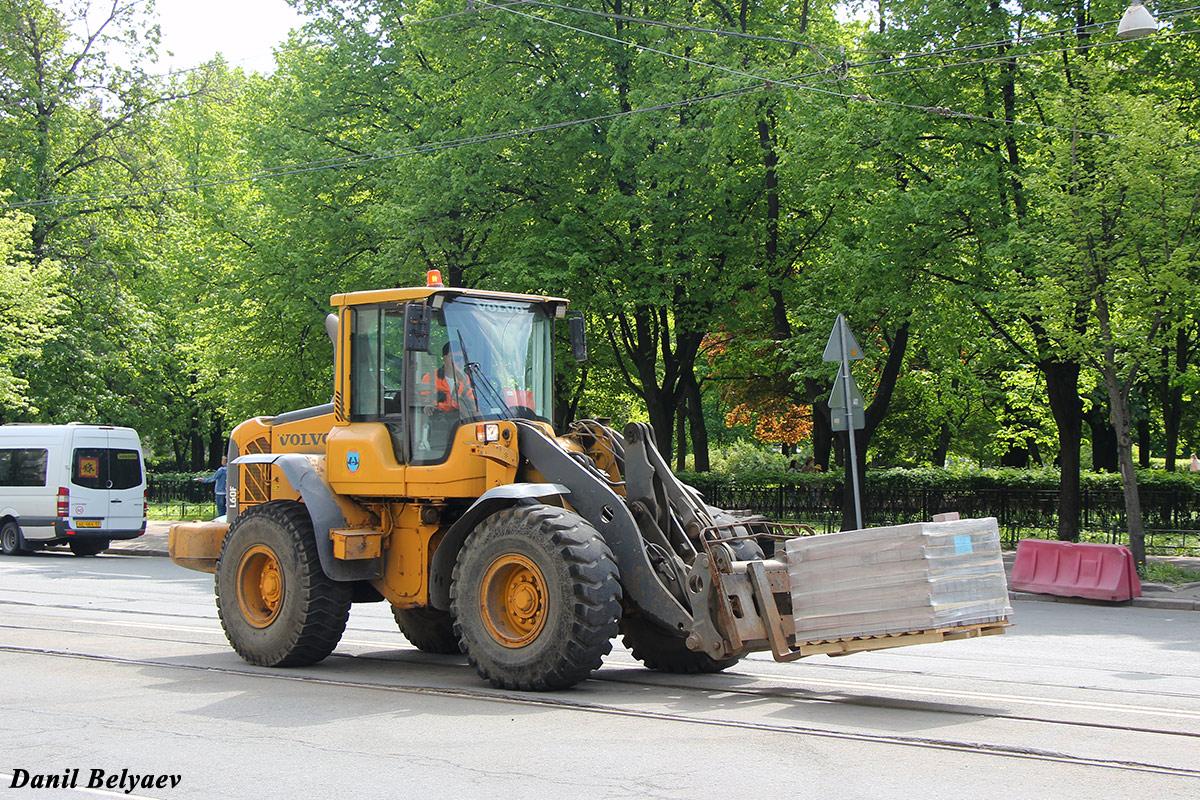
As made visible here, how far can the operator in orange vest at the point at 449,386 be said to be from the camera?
987 cm

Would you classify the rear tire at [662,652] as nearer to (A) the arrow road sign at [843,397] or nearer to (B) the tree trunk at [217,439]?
(A) the arrow road sign at [843,397]

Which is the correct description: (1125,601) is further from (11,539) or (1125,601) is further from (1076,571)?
(11,539)

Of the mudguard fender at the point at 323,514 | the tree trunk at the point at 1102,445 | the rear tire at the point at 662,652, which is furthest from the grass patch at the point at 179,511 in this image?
the rear tire at the point at 662,652

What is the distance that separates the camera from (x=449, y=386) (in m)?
9.90

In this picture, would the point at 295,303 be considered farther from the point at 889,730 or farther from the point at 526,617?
the point at 889,730

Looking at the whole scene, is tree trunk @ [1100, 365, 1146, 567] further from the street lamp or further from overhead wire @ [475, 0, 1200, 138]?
the street lamp

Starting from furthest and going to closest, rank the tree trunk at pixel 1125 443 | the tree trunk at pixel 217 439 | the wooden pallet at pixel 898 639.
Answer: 1. the tree trunk at pixel 217 439
2. the tree trunk at pixel 1125 443
3. the wooden pallet at pixel 898 639

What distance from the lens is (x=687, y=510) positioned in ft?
31.1

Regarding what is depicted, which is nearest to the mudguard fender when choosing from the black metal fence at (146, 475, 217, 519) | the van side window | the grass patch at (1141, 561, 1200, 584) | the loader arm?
the loader arm

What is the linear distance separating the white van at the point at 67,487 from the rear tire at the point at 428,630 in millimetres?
17854

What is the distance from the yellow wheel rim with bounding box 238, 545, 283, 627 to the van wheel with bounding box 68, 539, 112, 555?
18.5 metres

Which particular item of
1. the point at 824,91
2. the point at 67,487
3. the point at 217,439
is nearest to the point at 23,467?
the point at 67,487

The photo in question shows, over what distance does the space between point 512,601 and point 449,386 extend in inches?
78.0

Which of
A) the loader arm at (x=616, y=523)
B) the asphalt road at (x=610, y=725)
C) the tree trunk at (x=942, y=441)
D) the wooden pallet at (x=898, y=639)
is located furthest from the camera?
the tree trunk at (x=942, y=441)
